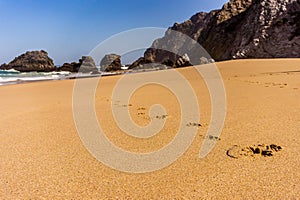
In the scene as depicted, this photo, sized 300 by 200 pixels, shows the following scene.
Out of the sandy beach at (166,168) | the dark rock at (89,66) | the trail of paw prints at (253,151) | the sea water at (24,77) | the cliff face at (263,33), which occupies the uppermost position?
the cliff face at (263,33)

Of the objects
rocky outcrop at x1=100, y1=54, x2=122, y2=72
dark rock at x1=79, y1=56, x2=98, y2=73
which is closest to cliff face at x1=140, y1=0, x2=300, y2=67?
dark rock at x1=79, y1=56, x2=98, y2=73

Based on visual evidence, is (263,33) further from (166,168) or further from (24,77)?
(166,168)

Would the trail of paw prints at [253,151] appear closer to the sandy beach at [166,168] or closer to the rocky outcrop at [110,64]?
the sandy beach at [166,168]

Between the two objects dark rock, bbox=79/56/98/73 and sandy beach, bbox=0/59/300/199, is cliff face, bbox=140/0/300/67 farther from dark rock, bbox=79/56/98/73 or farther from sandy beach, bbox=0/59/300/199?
sandy beach, bbox=0/59/300/199

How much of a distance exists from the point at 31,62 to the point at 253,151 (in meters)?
56.2

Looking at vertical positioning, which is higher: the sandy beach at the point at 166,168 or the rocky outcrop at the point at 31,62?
the rocky outcrop at the point at 31,62

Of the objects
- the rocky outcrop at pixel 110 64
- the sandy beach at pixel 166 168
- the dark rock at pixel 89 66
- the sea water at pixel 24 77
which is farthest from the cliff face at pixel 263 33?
the sandy beach at pixel 166 168

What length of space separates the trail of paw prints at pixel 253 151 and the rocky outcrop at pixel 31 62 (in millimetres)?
52048

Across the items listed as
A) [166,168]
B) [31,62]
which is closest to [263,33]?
[166,168]

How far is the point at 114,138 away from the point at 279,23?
81.4 feet

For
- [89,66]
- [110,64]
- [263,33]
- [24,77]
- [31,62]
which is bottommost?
[24,77]

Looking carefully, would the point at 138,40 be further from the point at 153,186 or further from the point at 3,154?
the point at 153,186

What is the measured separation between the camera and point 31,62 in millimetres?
52031

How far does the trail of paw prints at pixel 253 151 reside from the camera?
6.31 feet
